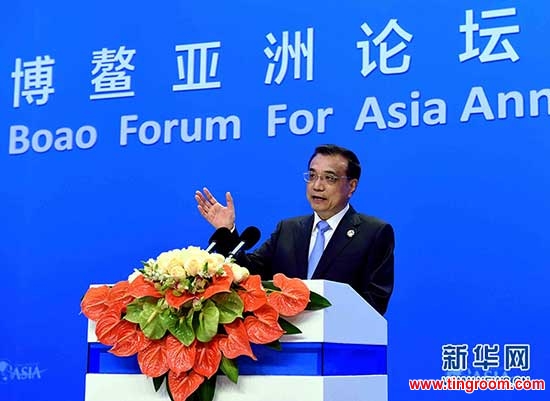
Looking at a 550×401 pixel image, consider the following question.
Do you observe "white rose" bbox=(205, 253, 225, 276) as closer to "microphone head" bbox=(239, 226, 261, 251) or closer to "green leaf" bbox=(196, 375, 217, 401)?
"green leaf" bbox=(196, 375, 217, 401)

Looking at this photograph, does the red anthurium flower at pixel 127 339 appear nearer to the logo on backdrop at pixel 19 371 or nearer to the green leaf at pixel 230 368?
the green leaf at pixel 230 368

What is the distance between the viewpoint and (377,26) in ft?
11.7

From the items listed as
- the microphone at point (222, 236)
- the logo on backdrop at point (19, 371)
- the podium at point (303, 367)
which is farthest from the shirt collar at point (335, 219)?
the logo on backdrop at point (19, 371)

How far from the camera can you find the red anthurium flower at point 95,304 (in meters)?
1.90

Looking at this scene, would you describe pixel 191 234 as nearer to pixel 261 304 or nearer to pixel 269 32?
pixel 269 32

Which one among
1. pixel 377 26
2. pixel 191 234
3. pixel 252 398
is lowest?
pixel 252 398

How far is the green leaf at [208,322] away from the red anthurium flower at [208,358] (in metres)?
0.02

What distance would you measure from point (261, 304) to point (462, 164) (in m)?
1.75

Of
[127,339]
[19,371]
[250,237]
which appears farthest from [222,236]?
[19,371]

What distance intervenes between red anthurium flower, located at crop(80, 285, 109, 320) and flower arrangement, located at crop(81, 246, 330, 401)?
4 centimetres

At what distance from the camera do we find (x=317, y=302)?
69.7 inches

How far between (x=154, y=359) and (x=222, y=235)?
1.71 ft

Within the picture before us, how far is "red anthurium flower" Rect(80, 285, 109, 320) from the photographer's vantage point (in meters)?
1.90

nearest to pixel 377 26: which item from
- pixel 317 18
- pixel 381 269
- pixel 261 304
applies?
pixel 317 18
